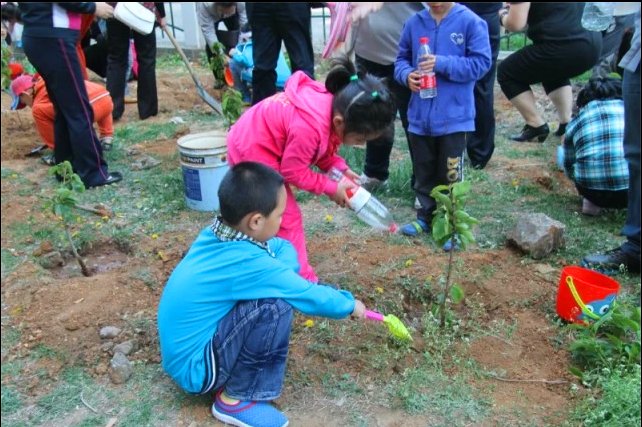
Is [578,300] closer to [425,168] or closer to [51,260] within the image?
[425,168]

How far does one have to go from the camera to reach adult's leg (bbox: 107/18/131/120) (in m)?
6.07

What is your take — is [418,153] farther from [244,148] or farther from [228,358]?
[228,358]

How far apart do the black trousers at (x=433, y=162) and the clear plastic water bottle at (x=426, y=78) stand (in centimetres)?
27

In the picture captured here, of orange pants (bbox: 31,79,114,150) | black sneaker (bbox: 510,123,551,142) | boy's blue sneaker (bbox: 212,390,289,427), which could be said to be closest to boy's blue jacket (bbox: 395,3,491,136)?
boy's blue sneaker (bbox: 212,390,289,427)

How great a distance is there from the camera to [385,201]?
424cm

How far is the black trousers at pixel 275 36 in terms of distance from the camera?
15.2 ft

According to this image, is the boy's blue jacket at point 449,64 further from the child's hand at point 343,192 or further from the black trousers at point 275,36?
the black trousers at point 275,36

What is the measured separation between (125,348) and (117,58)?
4.32 meters

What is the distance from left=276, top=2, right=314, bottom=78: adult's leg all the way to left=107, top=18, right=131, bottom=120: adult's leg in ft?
6.92

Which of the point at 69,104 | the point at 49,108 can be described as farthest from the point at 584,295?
the point at 49,108

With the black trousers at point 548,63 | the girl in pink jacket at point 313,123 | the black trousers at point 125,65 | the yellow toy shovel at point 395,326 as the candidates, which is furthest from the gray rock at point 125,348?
the black trousers at point 125,65

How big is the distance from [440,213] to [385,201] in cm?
168

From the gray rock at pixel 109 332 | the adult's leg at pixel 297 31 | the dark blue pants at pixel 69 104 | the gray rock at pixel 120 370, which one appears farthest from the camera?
the adult's leg at pixel 297 31

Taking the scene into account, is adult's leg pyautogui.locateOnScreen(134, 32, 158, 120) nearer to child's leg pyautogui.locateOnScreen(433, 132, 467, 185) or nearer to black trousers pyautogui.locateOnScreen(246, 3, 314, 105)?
black trousers pyautogui.locateOnScreen(246, 3, 314, 105)
